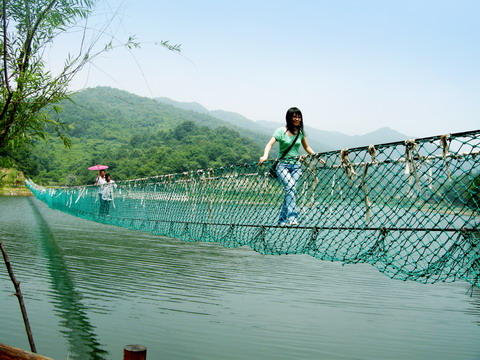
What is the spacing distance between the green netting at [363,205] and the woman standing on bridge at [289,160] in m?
0.08

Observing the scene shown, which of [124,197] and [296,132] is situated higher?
[296,132]

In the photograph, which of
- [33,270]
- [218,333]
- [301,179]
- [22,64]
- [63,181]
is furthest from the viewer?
[63,181]

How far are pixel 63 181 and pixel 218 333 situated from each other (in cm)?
4739

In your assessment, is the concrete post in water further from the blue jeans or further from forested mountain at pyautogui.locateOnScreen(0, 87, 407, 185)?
forested mountain at pyautogui.locateOnScreen(0, 87, 407, 185)

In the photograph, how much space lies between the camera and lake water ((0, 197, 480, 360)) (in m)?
3.89

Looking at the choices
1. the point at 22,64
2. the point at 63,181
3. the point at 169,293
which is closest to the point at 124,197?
the point at 169,293

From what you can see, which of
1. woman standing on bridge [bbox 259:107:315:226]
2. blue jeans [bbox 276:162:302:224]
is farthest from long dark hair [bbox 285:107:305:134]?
blue jeans [bbox 276:162:302:224]

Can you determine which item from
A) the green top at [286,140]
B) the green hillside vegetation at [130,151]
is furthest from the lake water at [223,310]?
the green hillside vegetation at [130,151]

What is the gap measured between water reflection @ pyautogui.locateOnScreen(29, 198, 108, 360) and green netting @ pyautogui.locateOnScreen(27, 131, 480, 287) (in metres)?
1.42

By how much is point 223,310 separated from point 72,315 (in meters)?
1.56

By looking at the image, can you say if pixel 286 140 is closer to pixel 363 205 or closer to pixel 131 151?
pixel 363 205

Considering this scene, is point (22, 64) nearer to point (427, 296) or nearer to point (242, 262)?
point (427, 296)

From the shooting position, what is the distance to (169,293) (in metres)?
5.71

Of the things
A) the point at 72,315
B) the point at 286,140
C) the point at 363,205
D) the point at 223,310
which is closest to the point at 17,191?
the point at 72,315
